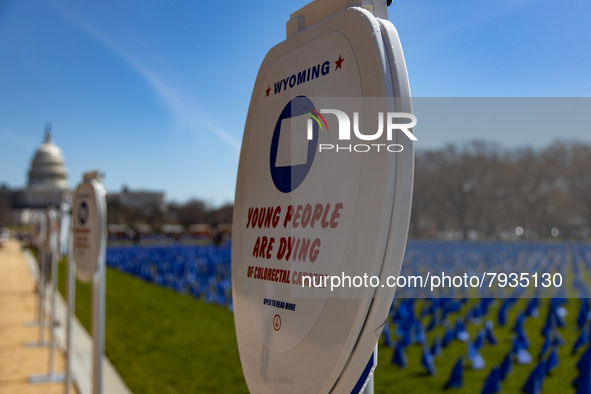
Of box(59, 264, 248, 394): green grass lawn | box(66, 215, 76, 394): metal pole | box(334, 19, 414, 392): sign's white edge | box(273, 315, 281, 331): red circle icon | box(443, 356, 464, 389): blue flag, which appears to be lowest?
box(59, 264, 248, 394): green grass lawn

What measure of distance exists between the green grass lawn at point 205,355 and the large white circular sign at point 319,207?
524cm

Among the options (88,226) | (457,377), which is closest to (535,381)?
(457,377)

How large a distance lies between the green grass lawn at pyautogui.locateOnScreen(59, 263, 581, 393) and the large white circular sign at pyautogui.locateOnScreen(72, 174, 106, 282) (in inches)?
119

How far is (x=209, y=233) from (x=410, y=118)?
6786 centimetres

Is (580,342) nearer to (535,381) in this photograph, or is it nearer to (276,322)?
(535,381)

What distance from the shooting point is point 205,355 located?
7.84 metres

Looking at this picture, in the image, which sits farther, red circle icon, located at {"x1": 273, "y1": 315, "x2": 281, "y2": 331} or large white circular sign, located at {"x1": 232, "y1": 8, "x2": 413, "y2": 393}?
red circle icon, located at {"x1": 273, "y1": 315, "x2": 281, "y2": 331}

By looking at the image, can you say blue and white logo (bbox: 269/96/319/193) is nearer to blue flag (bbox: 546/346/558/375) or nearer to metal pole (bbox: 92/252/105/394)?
metal pole (bbox: 92/252/105/394)

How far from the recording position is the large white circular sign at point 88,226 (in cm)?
339

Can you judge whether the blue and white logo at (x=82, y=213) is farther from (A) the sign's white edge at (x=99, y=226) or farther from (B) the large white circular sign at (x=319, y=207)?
(B) the large white circular sign at (x=319, y=207)

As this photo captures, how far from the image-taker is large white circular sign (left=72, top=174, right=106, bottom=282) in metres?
3.39

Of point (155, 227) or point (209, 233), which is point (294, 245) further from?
point (155, 227)

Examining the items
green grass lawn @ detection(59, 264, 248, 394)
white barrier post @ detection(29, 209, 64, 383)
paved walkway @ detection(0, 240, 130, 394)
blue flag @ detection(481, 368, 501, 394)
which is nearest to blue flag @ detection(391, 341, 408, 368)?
blue flag @ detection(481, 368, 501, 394)

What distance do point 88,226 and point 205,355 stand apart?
475 centimetres
